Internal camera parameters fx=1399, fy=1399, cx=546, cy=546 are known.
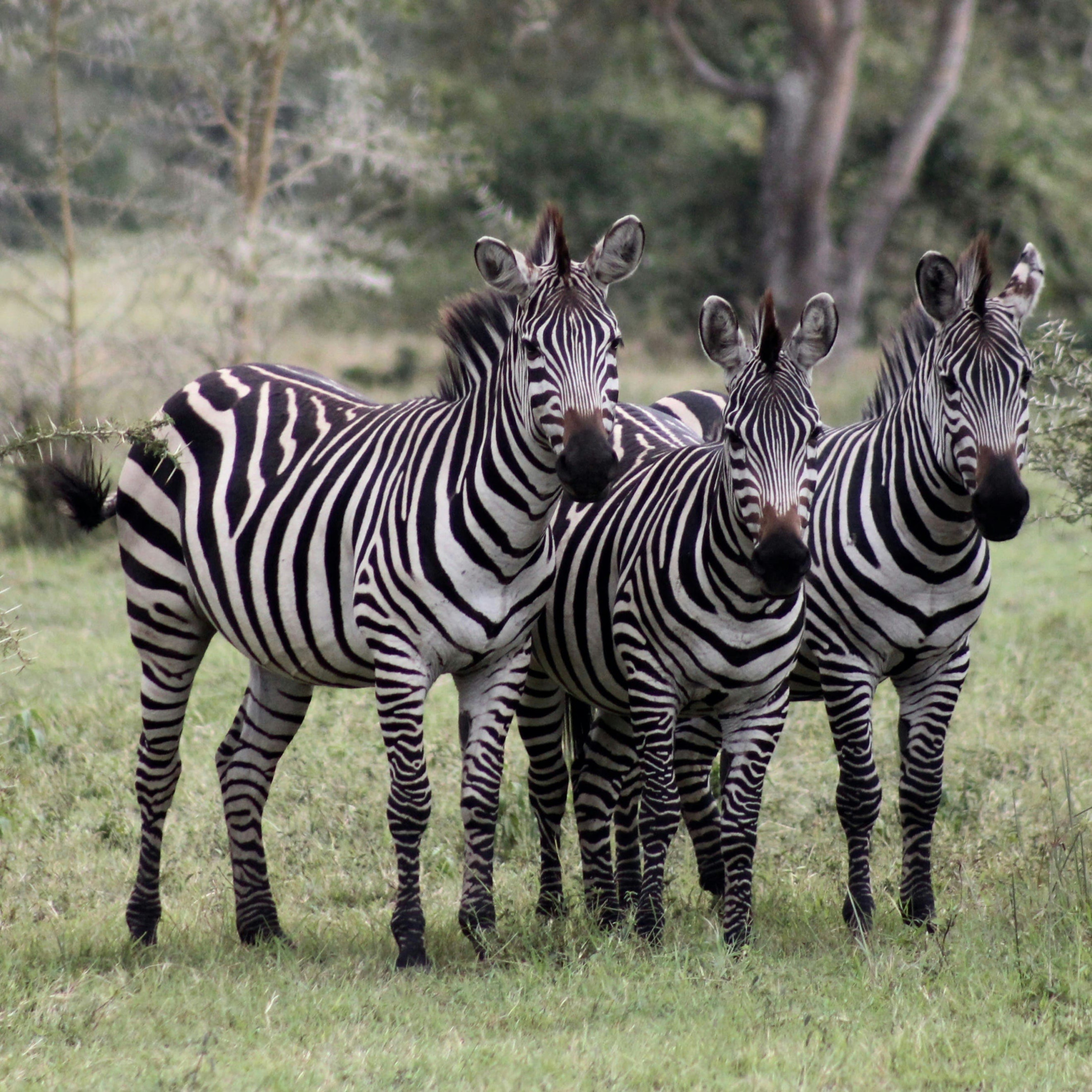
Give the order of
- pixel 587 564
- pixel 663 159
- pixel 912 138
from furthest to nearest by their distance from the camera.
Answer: pixel 663 159
pixel 912 138
pixel 587 564

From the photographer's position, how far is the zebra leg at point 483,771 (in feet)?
14.3

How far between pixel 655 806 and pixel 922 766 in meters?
0.94

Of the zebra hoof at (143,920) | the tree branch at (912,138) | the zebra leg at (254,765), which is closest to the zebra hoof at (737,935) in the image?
the zebra leg at (254,765)

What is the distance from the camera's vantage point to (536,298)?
4.19 m

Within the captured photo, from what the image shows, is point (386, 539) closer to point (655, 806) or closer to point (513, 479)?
point (513, 479)

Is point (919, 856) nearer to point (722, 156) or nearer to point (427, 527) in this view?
point (427, 527)

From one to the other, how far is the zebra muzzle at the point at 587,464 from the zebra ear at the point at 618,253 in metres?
0.62

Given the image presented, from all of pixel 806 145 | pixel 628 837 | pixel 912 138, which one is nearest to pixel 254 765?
pixel 628 837

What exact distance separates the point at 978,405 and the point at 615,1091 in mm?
2188

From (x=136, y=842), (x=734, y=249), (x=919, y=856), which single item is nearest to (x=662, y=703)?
(x=919, y=856)

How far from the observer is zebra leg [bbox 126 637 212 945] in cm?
498

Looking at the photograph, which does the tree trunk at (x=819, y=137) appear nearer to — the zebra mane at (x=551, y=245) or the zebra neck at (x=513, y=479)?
the zebra mane at (x=551, y=245)

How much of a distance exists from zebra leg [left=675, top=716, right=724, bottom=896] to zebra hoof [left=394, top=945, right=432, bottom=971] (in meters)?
1.16

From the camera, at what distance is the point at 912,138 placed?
62.8ft
